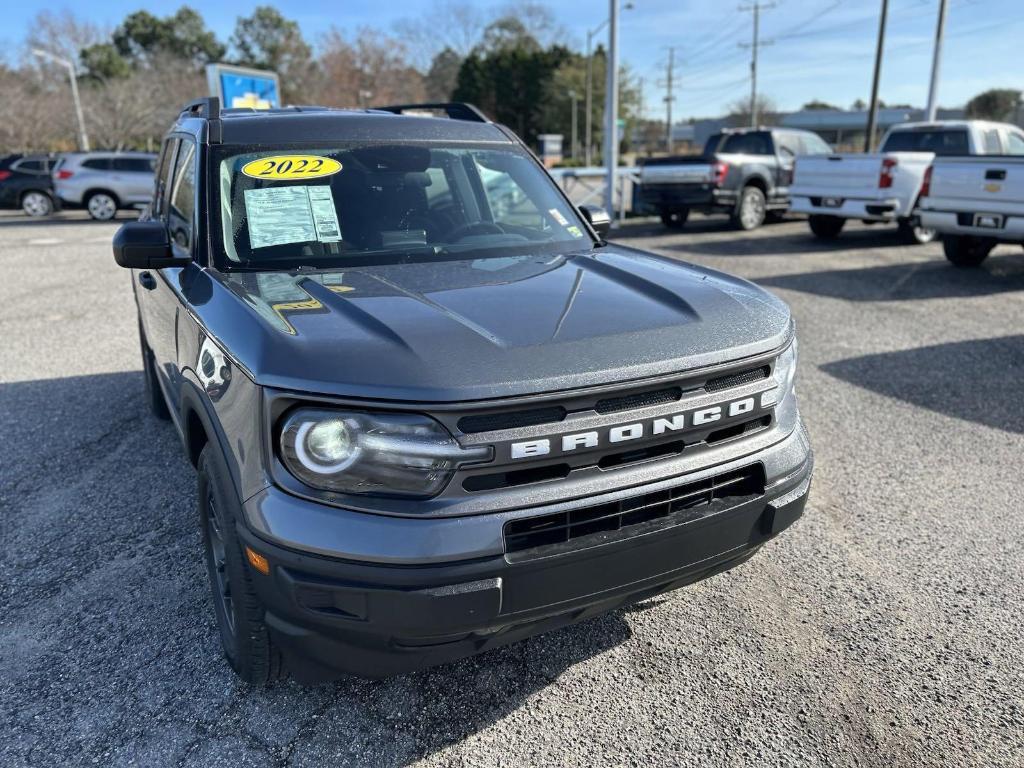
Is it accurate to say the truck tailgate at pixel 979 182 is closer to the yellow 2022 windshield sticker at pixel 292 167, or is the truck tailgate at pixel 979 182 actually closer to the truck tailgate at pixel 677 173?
the truck tailgate at pixel 677 173

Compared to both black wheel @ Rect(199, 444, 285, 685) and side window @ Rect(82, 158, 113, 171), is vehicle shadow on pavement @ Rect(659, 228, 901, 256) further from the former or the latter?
side window @ Rect(82, 158, 113, 171)

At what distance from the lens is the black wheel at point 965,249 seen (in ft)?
34.8

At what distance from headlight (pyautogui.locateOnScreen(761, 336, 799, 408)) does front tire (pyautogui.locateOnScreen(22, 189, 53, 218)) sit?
2431 cm

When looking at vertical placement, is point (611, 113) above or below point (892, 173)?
above

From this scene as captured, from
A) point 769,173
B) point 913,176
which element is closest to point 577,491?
point 913,176

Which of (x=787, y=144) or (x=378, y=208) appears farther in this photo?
(x=787, y=144)

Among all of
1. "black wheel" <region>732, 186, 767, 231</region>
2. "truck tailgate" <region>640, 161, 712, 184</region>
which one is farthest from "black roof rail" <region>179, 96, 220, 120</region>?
"black wheel" <region>732, 186, 767, 231</region>

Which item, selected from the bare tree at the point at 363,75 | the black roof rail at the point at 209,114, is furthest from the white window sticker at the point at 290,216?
the bare tree at the point at 363,75

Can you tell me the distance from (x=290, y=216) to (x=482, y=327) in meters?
1.28

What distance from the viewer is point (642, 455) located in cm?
219

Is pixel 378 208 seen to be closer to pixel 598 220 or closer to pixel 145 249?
pixel 145 249

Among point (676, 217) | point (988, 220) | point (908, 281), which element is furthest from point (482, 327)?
point (676, 217)

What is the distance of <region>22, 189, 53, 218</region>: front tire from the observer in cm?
2159

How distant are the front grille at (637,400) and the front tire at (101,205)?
72.9ft
